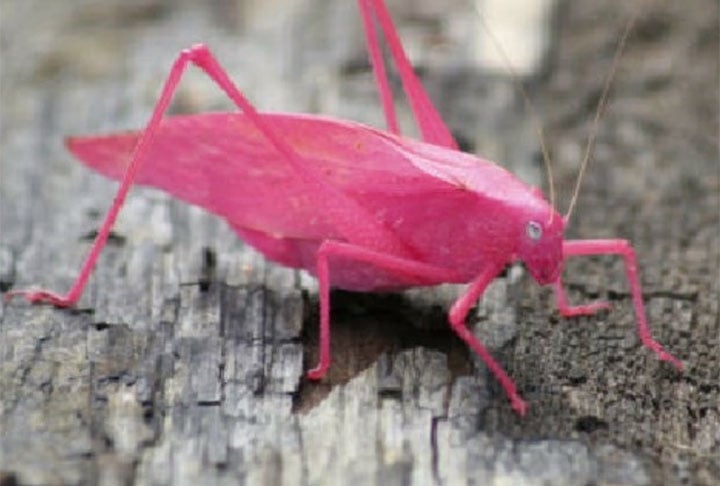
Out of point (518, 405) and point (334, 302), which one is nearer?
point (518, 405)

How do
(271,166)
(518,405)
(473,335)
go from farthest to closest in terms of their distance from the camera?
1. (271,166)
2. (473,335)
3. (518,405)

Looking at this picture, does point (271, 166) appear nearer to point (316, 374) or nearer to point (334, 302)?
point (334, 302)

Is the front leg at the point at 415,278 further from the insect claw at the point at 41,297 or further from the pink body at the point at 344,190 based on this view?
the insect claw at the point at 41,297

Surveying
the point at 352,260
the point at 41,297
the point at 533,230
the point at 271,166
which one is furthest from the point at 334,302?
the point at 41,297

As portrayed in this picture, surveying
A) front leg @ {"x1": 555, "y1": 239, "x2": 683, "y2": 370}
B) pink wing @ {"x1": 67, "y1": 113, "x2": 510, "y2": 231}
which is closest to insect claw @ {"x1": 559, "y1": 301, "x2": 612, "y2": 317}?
front leg @ {"x1": 555, "y1": 239, "x2": 683, "y2": 370}

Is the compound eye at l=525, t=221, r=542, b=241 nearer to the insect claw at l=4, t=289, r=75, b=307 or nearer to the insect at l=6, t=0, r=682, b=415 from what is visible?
the insect at l=6, t=0, r=682, b=415

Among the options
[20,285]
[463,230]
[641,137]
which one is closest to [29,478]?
[20,285]
